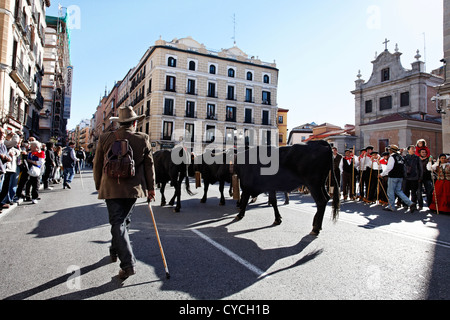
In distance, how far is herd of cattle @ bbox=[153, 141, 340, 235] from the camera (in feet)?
A: 17.2

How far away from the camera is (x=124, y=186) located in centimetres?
312

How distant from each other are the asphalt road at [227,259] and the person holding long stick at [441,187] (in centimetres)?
215

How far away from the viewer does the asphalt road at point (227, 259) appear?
267 centimetres

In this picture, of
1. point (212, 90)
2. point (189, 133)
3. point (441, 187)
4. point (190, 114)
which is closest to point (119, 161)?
point (441, 187)

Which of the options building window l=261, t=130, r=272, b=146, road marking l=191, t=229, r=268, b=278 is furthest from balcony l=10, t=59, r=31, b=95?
building window l=261, t=130, r=272, b=146

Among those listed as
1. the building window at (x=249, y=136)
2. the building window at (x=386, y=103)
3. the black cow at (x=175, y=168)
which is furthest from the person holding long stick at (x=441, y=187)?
the building window at (x=249, y=136)

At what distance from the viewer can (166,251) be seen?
382cm

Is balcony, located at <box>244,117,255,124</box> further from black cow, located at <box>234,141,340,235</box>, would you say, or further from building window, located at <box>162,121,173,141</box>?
black cow, located at <box>234,141,340,235</box>

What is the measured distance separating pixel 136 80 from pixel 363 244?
156ft

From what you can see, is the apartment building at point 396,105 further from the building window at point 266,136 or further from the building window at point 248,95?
the building window at point 248,95

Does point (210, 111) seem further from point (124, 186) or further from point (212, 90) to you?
point (124, 186)

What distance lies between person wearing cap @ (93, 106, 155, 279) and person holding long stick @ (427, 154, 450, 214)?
8.48m

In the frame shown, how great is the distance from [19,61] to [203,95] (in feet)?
75.9
